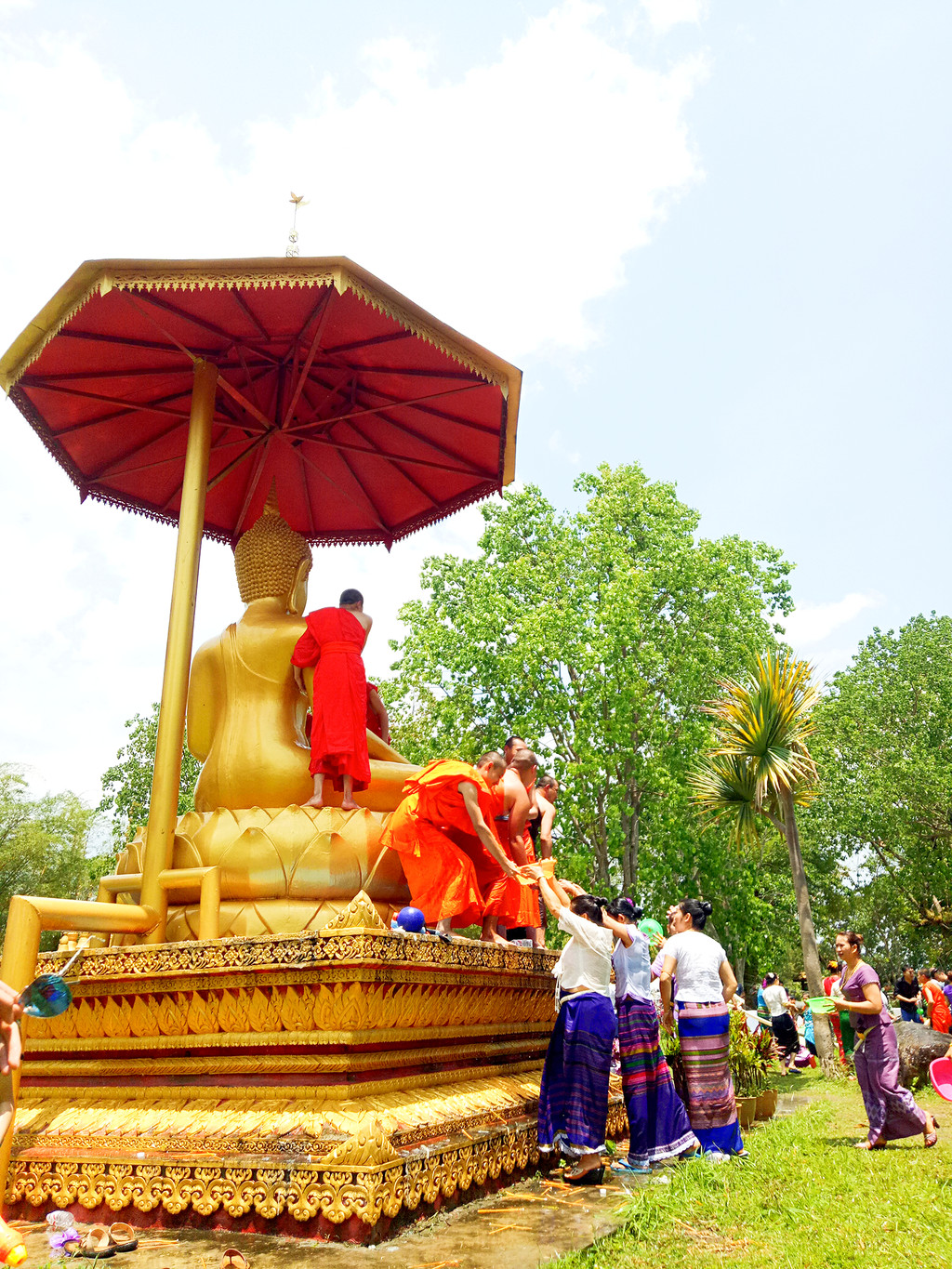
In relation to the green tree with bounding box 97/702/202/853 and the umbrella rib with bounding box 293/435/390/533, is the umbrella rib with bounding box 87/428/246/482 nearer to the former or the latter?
the umbrella rib with bounding box 293/435/390/533

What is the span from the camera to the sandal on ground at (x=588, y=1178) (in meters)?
4.89

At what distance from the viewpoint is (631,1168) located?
536 cm

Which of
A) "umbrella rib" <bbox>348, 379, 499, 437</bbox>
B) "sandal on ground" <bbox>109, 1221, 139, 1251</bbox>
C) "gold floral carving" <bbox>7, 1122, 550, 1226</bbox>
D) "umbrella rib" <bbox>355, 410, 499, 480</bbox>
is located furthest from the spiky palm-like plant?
"sandal on ground" <bbox>109, 1221, 139, 1251</bbox>

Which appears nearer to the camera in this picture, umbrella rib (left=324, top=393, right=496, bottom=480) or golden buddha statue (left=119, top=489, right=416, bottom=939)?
golden buddha statue (left=119, top=489, right=416, bottom=939)

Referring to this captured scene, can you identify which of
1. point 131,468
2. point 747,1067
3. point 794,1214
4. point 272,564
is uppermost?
point 131,468

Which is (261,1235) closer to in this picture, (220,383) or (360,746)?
(360,746)

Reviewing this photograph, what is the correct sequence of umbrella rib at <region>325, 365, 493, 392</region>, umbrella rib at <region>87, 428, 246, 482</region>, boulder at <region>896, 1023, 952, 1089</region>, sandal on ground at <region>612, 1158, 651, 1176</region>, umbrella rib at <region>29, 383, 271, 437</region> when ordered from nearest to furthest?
1. sandal on ground at <region>612, 1158, 651, 1176</region>
2. umbrella rib at <region>325, 365, 493, 392</region>
3. umbrella rib at <region>29, 383, 271, 437</region>
4. umbrella rib at <region>87, 428, 246, 482</region>
5. boulder at <region>896, 1023, 952, 1089</region>

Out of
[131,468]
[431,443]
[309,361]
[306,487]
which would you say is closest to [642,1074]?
[309,361]

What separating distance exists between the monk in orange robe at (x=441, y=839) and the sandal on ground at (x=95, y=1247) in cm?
233

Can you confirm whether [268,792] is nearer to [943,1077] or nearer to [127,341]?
[127,341]

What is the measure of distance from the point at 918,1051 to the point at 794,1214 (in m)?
7.79

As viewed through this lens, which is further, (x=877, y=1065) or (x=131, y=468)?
(x=131, y=468)

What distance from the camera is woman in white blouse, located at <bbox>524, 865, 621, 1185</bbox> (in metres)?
4.94

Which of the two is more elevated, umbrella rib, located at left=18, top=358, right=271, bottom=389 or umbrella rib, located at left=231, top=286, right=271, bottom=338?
umbrella rib, located at left=231, top=286, right=271, bottom=338
